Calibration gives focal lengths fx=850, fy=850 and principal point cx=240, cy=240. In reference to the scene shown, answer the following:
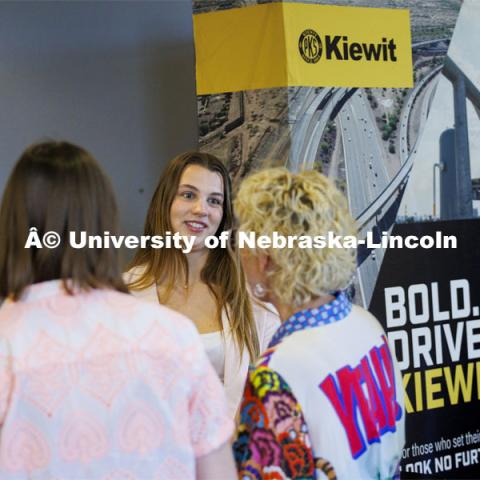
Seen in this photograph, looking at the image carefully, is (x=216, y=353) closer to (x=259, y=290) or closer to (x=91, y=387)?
(x=259, y=290)

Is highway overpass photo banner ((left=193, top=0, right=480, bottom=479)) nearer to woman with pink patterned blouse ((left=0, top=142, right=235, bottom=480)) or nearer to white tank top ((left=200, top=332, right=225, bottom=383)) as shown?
white tank top ((left=200, top=332, right=225, bottom=383))

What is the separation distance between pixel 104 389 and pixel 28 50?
4.06 m

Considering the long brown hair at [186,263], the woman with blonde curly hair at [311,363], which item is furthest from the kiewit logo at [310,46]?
the woman with blonde curly hair at [311,363]

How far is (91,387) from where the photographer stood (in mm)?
1594

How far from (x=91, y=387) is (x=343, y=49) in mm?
2974

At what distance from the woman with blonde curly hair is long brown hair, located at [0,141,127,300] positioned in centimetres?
38

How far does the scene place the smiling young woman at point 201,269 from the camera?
124 inches

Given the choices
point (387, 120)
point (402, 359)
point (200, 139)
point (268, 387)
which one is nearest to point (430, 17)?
point (387, 120)

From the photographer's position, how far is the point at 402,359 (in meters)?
4.31

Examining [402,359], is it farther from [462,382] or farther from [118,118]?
[118,118]

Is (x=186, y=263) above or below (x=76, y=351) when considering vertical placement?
above

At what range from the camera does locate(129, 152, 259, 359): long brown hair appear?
321 centimetres

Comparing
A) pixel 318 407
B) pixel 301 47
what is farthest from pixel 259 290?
pixel 301 47

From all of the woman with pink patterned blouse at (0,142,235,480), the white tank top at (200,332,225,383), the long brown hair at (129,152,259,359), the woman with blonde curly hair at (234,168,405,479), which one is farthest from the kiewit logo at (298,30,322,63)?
the woman with pink patterned blouse at (0,142,235,480)
